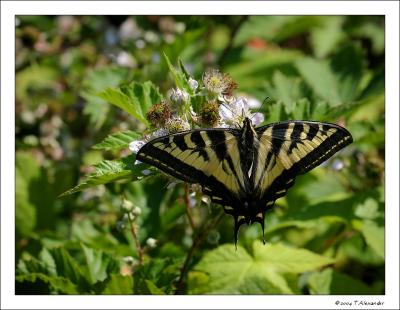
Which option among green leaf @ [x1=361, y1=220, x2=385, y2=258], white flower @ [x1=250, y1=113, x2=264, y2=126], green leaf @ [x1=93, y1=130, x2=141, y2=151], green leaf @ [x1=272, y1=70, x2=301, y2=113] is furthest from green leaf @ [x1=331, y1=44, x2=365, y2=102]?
green leaf @ [x1=93, y1=130, x2=141, y2=151]

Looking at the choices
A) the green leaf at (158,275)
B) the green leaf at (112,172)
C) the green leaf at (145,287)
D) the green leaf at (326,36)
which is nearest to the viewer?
A: the green leaf at (112,172)

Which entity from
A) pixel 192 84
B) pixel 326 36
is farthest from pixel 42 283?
pixel 326 36

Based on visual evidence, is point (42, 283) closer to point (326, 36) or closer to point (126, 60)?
point (126, 60)

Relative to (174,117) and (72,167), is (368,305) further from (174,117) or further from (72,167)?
(72,167)

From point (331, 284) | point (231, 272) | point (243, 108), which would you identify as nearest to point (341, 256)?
point (331, 284)

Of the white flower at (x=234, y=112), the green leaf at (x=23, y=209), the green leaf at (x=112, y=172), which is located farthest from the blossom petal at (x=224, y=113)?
the green leaf at (x=23, y=209)

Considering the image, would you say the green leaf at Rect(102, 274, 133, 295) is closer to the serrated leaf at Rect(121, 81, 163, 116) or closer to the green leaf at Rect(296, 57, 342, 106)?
the serrated leaf at Rect(121, 81, 163, 116)

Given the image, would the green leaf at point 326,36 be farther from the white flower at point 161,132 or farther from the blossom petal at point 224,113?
the white flower at point 161,132
